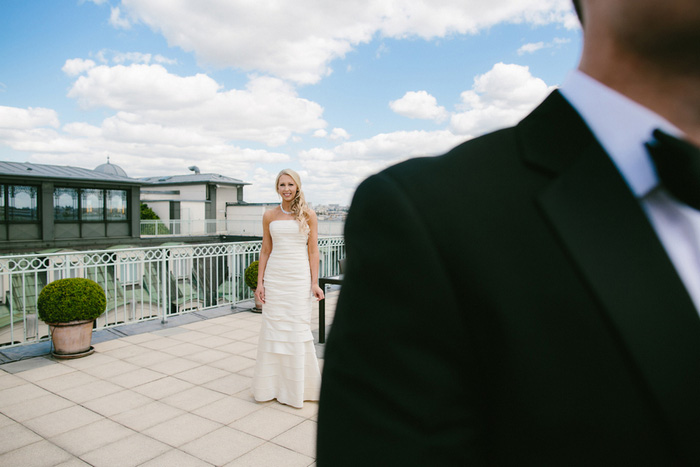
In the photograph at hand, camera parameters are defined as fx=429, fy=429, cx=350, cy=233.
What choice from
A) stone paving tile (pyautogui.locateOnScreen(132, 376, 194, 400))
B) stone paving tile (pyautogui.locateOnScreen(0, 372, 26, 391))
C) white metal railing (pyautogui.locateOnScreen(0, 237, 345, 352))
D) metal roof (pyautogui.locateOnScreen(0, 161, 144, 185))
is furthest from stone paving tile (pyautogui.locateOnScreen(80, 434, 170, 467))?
metal roof (pyautogui.locateOnScreen(0, 161, 144, 185))

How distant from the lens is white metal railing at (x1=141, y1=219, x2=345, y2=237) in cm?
2812

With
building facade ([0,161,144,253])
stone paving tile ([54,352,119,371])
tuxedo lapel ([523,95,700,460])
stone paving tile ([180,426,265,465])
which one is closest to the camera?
tuxedo lapel ([523,95,700,460])

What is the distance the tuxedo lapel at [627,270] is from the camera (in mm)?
509

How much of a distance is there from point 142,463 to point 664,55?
386cm

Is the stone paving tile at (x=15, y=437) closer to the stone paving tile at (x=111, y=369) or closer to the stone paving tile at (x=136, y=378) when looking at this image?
the stone paving tile at (x=136, y=378)

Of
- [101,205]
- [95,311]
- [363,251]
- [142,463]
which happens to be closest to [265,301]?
[142,463]

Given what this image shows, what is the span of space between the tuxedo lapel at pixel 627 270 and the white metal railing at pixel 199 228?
28.5 metres

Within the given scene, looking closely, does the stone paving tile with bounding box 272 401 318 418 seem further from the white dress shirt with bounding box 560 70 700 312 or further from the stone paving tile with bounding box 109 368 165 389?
the white dress shirt with bounding box 560 70 700 312

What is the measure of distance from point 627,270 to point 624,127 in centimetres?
21

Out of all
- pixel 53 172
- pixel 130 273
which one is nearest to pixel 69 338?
pixel 130 273

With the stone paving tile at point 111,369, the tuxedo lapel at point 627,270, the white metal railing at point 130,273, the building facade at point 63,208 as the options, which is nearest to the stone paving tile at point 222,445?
the stone paving tile at point 111,369

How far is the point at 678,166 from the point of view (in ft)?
1.80

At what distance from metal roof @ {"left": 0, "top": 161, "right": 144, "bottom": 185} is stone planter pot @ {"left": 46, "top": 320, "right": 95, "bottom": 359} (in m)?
20.0

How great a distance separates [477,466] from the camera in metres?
0.60
